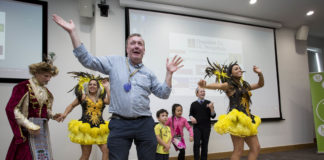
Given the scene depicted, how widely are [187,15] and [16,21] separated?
137 inches

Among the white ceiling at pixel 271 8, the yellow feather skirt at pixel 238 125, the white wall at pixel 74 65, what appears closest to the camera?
the yellow feather skirt at pixel 238 125

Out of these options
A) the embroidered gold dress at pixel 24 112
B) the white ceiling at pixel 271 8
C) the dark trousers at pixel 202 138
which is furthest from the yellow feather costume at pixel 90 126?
the white ceiling at pixel 271 8

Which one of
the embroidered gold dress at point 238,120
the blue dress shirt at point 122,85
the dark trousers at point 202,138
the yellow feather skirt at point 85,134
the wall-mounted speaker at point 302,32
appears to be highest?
the wall-mounted speaker at point 302,32

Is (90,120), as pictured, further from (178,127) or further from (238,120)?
(238,120)

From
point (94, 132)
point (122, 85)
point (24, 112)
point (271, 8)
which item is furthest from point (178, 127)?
point (271, 8)

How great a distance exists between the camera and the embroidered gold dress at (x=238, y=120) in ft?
9.96

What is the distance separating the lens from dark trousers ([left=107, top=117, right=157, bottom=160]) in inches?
64.7

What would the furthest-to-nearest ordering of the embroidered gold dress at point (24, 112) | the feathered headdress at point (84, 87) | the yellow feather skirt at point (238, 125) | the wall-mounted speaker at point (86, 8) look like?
the wall-mounted speaker at point (86, 8) < the feathered headdress at point (84, 87) < the yellow feather skirt at point (238, 125) < the embroidered gold dress at point (24, 112)

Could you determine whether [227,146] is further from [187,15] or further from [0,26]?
[0,26]

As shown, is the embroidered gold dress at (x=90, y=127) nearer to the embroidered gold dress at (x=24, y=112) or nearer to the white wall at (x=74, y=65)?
the embroidered gold dress at (x=24, y=112)

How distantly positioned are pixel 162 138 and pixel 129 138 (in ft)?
6.72

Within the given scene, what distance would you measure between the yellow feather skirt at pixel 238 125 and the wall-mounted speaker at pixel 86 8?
10.7 feet

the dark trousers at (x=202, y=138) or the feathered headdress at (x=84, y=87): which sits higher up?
the feathered headdress at (x=84, y=87)

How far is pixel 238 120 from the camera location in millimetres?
3119
